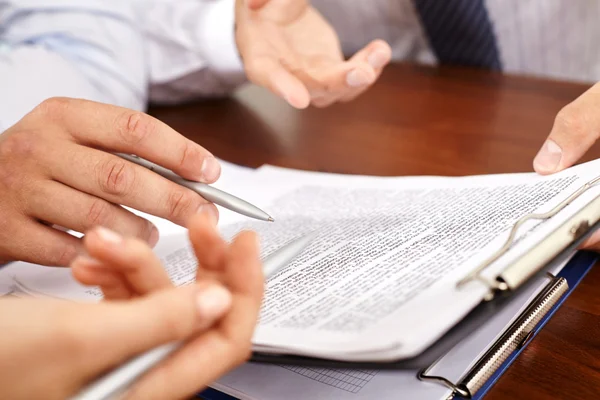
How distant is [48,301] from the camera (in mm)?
203

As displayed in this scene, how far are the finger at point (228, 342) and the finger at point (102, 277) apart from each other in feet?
0.15

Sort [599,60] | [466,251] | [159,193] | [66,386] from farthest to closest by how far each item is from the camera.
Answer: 1. [599,60]
2. [159,193]
3. [466,251]
4. [66,386]

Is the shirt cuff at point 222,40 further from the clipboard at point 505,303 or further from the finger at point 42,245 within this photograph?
the clipboard at point 505,303

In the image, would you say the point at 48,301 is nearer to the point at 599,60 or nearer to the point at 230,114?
the point at 230,114

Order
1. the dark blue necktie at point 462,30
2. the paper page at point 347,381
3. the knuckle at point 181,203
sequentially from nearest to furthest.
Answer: the paper page at point 347,381 → the knuckle at point 181,203 → the dark blue necktie at point 462,30

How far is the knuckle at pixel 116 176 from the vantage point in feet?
1.40

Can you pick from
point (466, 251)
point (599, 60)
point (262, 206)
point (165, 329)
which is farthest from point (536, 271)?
point (599, 60)

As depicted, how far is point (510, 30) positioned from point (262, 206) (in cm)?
67

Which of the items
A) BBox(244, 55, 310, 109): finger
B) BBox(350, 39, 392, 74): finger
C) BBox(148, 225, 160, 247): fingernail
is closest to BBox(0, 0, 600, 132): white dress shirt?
BBox(244, 55, 310, 109): finger

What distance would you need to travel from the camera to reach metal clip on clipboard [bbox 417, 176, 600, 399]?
0.88 feet

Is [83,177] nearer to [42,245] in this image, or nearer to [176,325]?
[42,245]

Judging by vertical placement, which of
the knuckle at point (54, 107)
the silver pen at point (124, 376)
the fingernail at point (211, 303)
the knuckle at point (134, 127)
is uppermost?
the knuckle at point (54, 107)

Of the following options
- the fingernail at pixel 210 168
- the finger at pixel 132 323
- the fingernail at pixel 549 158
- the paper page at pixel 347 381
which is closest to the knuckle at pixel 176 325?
the finger at pixel 132 323

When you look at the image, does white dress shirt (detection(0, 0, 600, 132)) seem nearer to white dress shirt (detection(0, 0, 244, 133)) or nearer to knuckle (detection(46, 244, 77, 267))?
white dress shirt (detection(0, 0, 244, 133))
